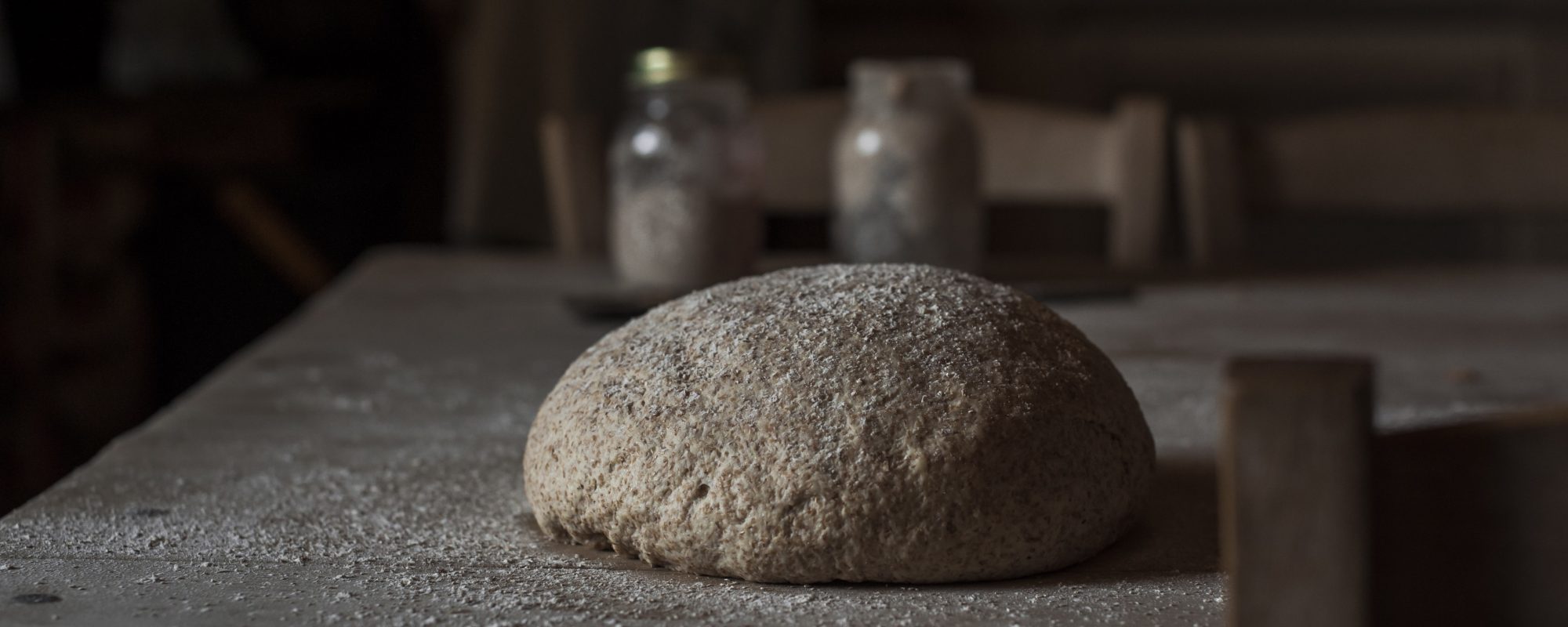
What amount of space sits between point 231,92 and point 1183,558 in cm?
251

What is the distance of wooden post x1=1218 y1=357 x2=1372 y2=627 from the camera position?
306 mm

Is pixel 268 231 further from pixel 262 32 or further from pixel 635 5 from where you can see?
pixel 635 5

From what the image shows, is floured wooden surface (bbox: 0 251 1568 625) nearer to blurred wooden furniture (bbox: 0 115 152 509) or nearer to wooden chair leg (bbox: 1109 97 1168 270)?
wooden chair leg (bbox: 1109 97 1168 270)

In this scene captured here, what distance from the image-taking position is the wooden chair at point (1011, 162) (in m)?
1.78

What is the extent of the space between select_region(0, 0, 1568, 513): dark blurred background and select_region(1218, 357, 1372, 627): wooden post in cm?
233

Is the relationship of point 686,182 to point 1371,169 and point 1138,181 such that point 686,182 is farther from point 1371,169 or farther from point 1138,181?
point 1371,169

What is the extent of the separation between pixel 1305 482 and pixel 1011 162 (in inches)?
61.0

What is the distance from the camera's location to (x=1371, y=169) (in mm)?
1802

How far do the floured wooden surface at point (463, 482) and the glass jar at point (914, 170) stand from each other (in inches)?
5.4

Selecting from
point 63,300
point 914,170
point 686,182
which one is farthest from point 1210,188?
point 63,300

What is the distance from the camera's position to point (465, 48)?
2.88 m

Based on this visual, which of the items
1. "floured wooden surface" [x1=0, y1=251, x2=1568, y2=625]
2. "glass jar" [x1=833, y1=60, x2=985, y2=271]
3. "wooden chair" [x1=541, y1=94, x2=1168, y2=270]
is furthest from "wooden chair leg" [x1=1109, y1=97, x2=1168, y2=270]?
"glass jar" [x1=833, y1=60, x2=985, y2=271]

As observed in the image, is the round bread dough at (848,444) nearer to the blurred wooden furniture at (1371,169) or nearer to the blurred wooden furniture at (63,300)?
the blurred wooden furniture at (1371,169)

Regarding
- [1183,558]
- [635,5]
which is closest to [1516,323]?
[1183,558]
